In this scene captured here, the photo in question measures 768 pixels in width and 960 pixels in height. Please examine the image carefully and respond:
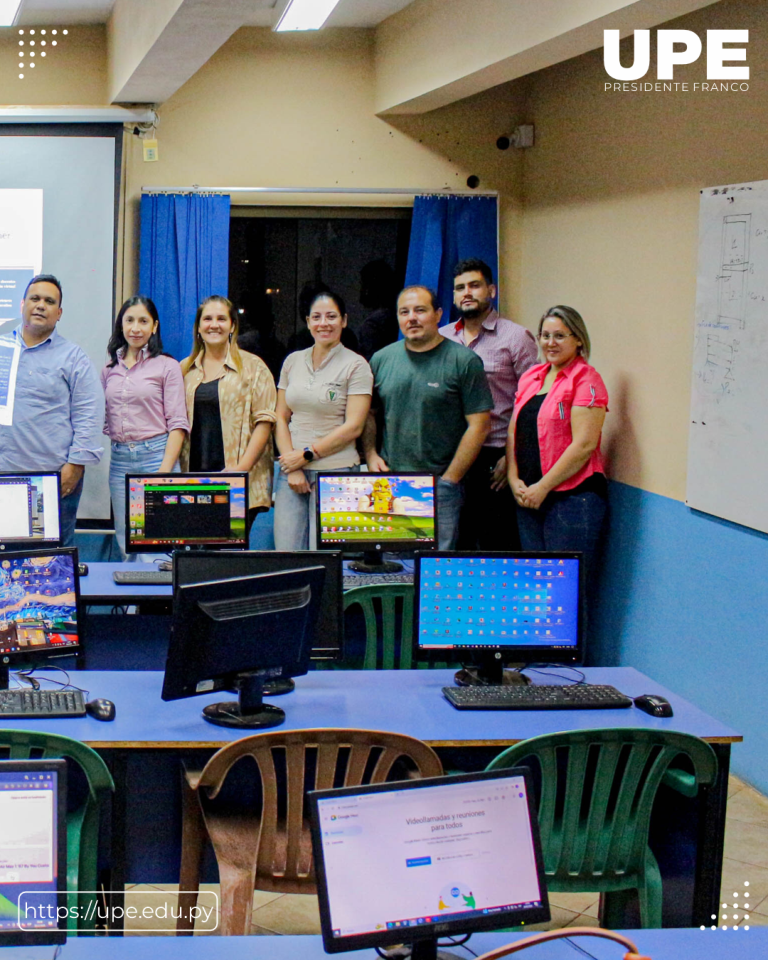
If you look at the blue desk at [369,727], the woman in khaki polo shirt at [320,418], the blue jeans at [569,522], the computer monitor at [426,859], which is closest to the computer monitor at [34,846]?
the computer monitor at [426,859]

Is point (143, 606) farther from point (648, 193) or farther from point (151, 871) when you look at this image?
point (648, 193)

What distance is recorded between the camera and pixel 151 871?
2.92 meters

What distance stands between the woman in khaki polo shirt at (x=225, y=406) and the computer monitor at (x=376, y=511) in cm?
87

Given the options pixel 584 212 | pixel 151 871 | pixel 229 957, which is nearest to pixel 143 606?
pixel 151 871

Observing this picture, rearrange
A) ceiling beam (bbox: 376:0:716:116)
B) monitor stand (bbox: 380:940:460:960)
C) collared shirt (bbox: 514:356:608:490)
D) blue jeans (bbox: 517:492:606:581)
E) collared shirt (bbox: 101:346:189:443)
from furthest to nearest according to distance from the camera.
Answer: collared shirt (bbox: 101:346:189:443) → blue jeans (bbox: 517:492:606:581) → collared shirt (bbox: 514:356:608:490) → ceiling beam (bbox: 376:0:716:116) → monitor stand (bbox: 380:940:460:960)

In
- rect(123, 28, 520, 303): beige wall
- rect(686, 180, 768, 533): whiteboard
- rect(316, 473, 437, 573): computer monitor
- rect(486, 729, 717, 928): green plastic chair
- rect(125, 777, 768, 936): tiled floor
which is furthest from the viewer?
rect(123, 28, 520, 303): beige wall

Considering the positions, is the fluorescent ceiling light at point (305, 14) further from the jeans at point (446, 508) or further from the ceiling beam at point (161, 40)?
the jeans at point (446, 508)

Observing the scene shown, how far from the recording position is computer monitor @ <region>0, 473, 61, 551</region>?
3889 millimetres

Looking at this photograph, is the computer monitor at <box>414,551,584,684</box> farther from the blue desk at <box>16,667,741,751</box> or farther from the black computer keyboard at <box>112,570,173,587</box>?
the black computer keyboard at <box>112,570,173,587</box>

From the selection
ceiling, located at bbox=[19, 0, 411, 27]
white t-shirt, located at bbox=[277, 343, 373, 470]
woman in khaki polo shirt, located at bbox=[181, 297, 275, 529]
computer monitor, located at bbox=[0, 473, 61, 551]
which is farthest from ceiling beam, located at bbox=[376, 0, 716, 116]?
computer monitor, located at bbox=[0, 473, 61, 551]

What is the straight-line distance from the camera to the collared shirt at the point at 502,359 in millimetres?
5250

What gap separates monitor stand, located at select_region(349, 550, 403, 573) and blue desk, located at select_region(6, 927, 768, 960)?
259cm

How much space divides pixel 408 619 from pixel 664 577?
1334mm

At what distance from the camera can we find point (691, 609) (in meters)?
4.29
